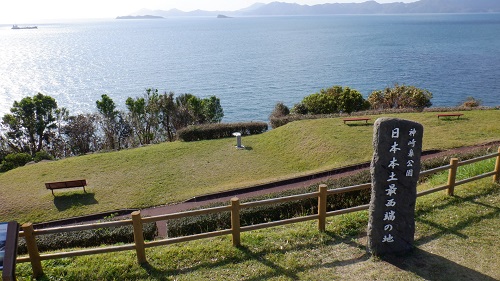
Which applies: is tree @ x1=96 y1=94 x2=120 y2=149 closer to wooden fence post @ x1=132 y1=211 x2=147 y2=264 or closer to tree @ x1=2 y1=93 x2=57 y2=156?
tree @ x1=2 y1=93 x2=57 y2=156

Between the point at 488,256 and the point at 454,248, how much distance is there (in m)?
0.68

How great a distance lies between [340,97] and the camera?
134ft

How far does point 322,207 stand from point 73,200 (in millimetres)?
15371

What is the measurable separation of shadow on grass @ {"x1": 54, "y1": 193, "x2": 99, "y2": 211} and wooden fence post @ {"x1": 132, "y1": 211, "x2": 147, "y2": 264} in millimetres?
12390

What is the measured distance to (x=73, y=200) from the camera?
20281 mm

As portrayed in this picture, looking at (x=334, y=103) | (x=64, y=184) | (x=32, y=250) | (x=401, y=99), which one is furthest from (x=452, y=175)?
(x=401, y=99)

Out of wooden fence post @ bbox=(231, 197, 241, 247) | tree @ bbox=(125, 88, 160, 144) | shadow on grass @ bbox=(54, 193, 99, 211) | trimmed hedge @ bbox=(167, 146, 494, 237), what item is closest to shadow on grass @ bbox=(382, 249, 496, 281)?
wooden fence post @ bbox=(231, 197, 241, 247)

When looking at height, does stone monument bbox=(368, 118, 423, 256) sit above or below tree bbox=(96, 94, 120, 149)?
above

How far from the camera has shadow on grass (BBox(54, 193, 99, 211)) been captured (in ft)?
64.6

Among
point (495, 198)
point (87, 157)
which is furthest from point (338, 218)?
point (87, 157)

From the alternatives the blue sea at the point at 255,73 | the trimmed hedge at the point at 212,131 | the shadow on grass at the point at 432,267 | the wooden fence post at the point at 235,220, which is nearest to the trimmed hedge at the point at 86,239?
the wooden fence post at the point at 235,220

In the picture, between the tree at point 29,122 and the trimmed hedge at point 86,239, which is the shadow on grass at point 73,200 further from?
the tree at point 29,122

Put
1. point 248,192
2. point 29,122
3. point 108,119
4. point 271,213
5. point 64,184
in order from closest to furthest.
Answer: point 271,213 < point 248,192 < point 64,184 < point 29,122 < point 108,119

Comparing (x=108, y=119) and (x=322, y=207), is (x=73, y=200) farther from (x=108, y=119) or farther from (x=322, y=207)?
(x=108, y=119)
